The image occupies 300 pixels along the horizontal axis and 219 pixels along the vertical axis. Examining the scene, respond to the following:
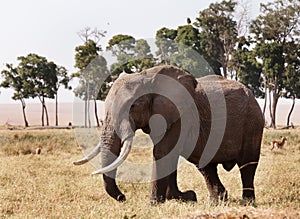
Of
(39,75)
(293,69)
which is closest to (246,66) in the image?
(293,69)

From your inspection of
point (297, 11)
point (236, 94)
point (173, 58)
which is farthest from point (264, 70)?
point (236, 94)

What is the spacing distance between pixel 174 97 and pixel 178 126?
1.49 feet

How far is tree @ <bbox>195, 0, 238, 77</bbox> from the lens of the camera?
41906mm

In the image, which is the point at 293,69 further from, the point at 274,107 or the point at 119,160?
the point at 119,160

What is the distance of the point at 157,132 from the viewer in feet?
24.9

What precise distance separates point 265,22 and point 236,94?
35621 mm

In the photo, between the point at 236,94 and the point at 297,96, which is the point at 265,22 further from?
the point at 236,94

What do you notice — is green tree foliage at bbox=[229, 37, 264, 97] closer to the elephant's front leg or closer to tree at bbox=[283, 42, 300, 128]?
tree at bbox=[283, 42, 300, 128]

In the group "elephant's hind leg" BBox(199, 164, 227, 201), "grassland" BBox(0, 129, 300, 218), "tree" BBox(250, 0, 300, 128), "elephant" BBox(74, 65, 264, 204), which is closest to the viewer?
"grassland" BBox(0, 129, 300, 218)

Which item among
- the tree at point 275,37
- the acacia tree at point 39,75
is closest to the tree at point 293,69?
the tree at point 275,37

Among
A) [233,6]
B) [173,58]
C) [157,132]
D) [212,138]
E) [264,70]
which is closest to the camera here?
[157,132]

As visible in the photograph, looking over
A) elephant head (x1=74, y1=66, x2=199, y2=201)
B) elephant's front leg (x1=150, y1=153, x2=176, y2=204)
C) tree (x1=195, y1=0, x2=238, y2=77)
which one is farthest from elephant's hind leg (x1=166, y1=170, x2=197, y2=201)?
tree (x1=195, y1=0, x2=238, y2=77)

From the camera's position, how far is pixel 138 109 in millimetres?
7391

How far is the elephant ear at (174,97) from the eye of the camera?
761 cm
